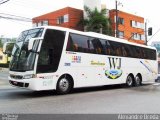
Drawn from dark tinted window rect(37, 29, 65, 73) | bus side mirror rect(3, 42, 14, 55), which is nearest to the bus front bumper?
dark tinted window rect(37, 29, 65, 73)

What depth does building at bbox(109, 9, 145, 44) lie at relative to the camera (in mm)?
55031

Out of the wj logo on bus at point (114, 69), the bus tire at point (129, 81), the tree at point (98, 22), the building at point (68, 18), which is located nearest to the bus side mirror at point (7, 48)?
the wj logo on bus at point (114, 69)

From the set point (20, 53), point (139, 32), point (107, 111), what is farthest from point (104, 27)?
point (107, 111)

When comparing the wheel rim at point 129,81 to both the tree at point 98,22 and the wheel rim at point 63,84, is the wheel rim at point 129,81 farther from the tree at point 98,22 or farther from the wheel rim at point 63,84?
the tree at point 98,22

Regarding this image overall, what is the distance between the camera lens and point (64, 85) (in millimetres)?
14156

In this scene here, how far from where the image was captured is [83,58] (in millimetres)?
15398

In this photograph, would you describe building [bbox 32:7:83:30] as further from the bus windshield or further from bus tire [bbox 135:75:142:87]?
the bus windshield

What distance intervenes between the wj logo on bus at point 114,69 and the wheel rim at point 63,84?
3784 millimetres

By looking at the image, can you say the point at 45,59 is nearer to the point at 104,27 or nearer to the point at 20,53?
the point at 20,53

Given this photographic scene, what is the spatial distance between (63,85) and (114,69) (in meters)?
5.03

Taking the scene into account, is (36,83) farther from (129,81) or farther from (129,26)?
(129,26)

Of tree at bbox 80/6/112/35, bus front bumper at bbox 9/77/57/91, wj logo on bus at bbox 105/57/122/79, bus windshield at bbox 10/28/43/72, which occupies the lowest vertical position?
bus front bumper at bbox 9/77/57/91

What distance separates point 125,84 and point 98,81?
4.65 m

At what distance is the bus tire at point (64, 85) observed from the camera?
547 inches
